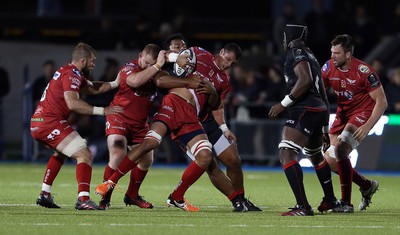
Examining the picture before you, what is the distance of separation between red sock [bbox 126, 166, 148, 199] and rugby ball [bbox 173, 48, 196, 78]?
51.9 inches

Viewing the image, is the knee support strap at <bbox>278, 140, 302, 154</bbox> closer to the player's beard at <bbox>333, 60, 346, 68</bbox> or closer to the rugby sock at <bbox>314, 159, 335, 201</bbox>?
the rugby sock at <bbox>314, 159, 335, 201</bbox>

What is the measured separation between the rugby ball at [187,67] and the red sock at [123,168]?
115cm

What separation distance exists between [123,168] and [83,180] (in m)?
0.48

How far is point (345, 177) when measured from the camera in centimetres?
1424

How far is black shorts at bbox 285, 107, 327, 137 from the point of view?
44.2 ft

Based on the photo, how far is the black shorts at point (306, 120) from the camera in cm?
1347

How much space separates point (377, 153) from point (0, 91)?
753 cm

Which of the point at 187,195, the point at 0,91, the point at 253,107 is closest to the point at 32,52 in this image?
the point at 0,91

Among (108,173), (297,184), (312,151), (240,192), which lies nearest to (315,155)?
(312,151)

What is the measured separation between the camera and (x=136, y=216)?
12914 millimetres

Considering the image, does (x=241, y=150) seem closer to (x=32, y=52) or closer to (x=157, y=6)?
(x=32, y=52)

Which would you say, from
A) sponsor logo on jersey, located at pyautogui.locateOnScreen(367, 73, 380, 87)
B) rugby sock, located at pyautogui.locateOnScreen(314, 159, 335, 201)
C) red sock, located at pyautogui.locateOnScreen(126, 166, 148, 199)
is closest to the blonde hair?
red sock, located at pyautogui.locateOnScreen(126, 166, 148, 199)

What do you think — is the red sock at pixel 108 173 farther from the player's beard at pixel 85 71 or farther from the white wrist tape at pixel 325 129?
the white wrist tape at pixel 325 129

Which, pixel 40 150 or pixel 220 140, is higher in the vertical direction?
pixel 220 140
